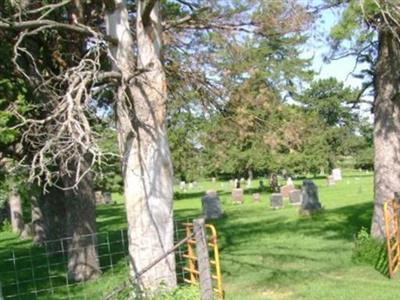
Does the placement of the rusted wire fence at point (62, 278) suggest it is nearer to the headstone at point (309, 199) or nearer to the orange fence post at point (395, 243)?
the orange fence post at point (395, 243)

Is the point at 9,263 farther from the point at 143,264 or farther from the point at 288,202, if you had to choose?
the point at 288,202

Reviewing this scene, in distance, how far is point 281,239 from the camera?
51.4 ft

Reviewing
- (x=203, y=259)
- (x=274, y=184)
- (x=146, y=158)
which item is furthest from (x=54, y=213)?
(x=274, y=184)

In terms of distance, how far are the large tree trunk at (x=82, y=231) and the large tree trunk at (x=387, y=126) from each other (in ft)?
19.7

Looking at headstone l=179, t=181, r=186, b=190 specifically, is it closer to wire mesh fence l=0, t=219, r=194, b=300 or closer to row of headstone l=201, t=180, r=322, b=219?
row of headstone l=201, t=180, r=322, b=219

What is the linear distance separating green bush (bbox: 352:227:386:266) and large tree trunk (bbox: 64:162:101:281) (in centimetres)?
541

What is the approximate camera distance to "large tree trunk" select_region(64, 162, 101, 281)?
1274cm

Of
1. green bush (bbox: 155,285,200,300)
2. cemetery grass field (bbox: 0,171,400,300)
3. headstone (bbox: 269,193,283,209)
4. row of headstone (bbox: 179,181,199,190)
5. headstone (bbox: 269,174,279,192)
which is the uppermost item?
row of headstone (bbox: 179,181,199,190)

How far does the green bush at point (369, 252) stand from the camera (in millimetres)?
11562

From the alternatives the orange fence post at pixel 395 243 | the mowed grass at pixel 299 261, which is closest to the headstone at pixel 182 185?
the mowed grass at pixel 299 261

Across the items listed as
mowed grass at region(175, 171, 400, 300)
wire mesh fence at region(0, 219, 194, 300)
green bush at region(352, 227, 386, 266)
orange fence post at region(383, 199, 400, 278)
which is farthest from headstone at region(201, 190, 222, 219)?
orange fence post at region(383, 199, 400, 278)

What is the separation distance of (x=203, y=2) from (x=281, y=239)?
21.8 feet

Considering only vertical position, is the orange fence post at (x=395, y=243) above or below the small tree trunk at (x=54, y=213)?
below

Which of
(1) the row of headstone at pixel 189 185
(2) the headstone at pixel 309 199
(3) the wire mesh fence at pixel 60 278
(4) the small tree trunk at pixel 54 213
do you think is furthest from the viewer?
(1) the row of headstone at pixel 189 185
